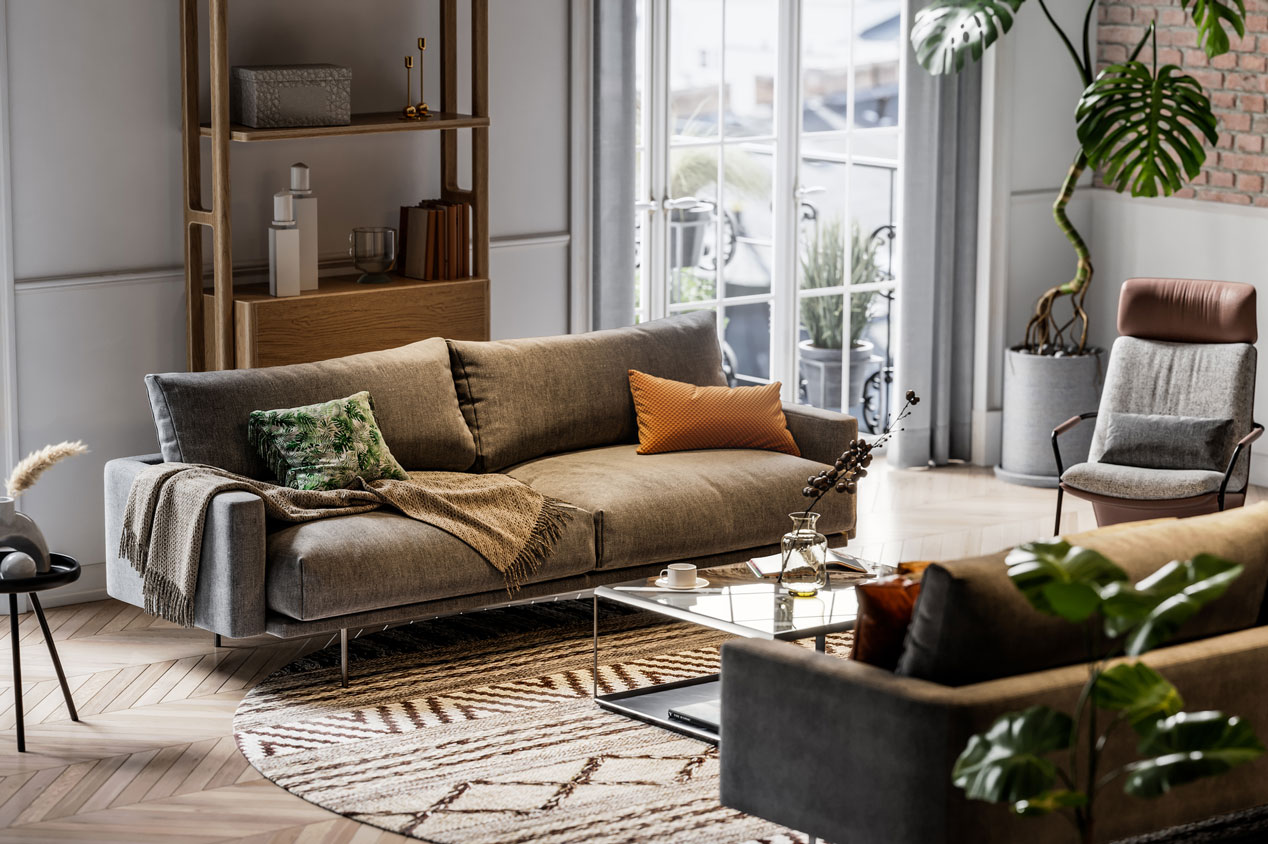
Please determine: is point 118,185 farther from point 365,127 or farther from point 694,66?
point 694,66

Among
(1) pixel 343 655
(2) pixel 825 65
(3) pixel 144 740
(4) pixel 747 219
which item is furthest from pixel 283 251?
(2) pixel 825 65

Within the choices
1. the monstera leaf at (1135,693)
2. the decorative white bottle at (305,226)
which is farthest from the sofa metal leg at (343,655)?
the monstera leaf at (1135,693)

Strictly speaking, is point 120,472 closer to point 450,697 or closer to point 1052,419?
point 450,697

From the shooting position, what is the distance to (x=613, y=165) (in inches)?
259

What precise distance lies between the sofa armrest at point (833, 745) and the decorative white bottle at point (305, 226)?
2.68 metres

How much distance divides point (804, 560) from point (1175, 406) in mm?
2434

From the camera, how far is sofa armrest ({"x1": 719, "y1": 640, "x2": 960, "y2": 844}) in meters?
3.18

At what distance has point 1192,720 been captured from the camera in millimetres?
2549

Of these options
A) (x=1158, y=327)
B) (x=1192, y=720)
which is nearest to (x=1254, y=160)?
(x=1158, y=327)

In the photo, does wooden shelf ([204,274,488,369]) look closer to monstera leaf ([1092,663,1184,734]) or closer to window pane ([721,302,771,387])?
window pane ([721,302,771,387])

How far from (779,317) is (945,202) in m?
0.90

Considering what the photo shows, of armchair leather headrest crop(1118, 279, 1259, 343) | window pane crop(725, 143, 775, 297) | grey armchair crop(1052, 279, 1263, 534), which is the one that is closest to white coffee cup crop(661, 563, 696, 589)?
grey armchair crop(1052, 279, 1263, 534)

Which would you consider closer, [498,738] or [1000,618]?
[1000,618]

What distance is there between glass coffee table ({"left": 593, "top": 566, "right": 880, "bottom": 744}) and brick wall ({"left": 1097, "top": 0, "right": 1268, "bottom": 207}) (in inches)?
139
